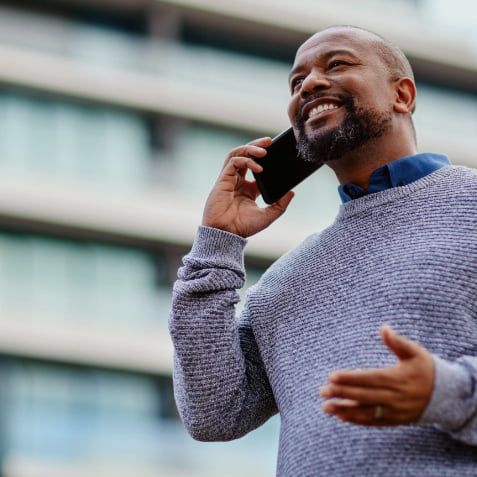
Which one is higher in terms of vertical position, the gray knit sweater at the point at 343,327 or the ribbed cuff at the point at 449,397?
the ribbed cuff at the point at 449,397

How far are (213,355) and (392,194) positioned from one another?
1.92 ft

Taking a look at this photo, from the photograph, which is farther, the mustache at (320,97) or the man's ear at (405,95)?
the man's ear at (405,95)

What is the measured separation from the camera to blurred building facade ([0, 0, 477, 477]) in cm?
1867

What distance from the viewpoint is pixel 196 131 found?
2147 centimetres

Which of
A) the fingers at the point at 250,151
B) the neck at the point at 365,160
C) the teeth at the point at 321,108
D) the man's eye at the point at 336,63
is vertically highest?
the man's eye at the point at 336,63

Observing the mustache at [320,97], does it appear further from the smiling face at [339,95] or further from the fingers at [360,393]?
the fingers at [360,393]

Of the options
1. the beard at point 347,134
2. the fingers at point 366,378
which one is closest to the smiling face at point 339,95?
the beard at point 347,134

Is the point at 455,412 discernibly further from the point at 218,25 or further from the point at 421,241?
the point at 218,25

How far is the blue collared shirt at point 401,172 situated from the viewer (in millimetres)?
2586

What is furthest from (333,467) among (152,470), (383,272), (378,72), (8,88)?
(8,88)

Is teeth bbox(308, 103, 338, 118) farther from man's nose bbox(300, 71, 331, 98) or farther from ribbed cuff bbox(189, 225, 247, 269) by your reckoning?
ribbed cuff bbox(189, 225, 247, 269)

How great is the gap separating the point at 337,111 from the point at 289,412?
2.60 ft

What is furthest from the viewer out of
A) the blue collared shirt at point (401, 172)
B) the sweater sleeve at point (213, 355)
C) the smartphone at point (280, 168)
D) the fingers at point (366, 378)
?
the smartphone at point (280, 168)

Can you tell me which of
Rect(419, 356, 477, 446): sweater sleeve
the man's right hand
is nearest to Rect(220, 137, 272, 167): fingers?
the man's right hand
